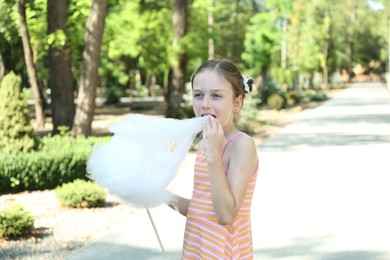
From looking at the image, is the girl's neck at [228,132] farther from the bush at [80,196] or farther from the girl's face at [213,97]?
the bush at [80,196]

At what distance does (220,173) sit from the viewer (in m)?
2.38

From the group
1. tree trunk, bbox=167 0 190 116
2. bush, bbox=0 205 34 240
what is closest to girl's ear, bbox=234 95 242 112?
bush, bbox=0 205 34 240

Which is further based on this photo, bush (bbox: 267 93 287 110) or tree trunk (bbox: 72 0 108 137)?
bush (bbox: 267 93 287 110)

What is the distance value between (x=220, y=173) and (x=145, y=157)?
1.00 feet

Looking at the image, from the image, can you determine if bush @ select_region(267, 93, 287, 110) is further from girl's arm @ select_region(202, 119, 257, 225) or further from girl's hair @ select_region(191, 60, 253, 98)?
girl's arm @ select_region(202, 119, 257, 225)

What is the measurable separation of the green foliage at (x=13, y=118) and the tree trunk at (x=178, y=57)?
1015 cm

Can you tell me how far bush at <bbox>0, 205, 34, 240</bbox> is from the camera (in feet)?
22.7

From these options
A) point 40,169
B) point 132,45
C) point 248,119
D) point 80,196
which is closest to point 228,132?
point 80,196

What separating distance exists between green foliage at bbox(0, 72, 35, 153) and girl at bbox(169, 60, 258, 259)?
8804 mm

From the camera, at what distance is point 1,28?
17.8 m

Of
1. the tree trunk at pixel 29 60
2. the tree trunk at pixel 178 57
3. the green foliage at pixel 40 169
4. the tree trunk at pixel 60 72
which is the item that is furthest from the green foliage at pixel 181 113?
the green foliage at pixel 40 169

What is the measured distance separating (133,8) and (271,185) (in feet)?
60.5

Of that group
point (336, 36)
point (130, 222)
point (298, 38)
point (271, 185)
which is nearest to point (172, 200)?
point (130, 222)

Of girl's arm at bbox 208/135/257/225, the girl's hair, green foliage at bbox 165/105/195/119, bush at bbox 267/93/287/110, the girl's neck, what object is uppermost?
the girl's hair
